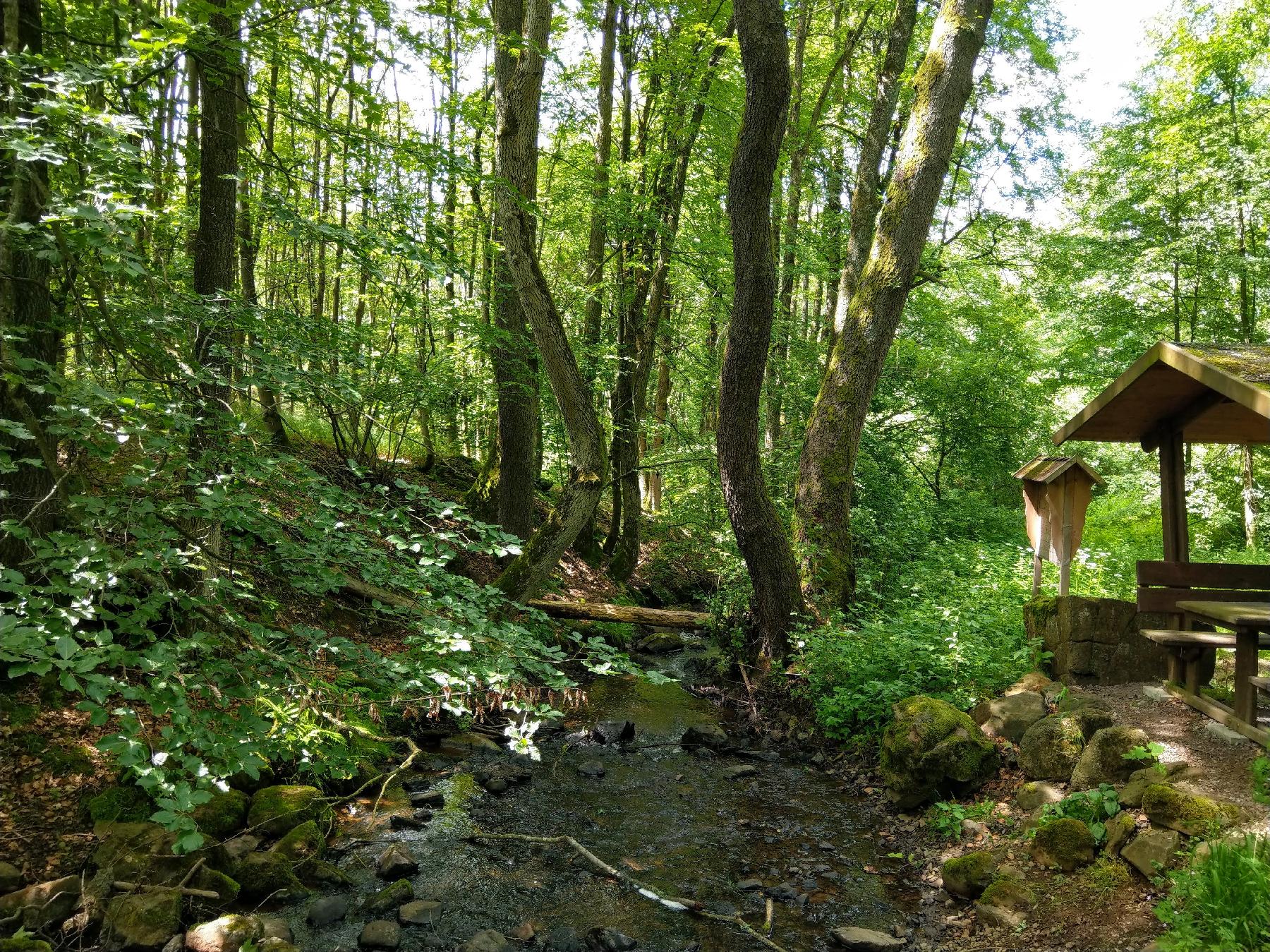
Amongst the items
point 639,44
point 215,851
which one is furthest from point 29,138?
point 639,44

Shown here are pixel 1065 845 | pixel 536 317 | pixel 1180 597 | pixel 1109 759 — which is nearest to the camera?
pixel 1065 845

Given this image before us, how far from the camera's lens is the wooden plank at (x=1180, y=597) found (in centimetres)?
644

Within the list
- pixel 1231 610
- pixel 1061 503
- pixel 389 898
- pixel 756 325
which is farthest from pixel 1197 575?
pixel 389 898

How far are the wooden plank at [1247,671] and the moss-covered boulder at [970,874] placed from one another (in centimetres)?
Answer: 212

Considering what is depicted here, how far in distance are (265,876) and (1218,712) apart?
682 centimetres

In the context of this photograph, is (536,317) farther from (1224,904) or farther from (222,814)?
(1224,904)

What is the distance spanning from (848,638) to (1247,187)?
522 inches

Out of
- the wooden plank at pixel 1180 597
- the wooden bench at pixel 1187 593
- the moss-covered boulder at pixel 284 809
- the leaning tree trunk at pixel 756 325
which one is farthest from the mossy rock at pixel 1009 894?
the moss-covered boulder at pixel 284 809

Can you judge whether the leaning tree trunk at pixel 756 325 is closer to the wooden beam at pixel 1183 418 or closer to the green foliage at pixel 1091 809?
the wooden beam at pixel 1183 418

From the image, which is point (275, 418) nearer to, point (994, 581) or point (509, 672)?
point (509, 672)

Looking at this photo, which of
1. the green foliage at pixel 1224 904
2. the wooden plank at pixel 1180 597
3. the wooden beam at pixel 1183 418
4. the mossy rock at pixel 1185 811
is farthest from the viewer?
the wooden plank at pixel 1180 597

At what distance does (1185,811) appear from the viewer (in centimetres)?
444

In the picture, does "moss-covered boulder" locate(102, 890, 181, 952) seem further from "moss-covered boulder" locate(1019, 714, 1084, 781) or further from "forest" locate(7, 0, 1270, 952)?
"moss-covered boulder" locate(1019, 714, 1084, 781)

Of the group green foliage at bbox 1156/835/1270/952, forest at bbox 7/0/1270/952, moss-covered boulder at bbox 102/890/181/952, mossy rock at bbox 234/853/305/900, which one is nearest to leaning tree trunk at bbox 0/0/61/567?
forest at bbox 7/0/1270/952
